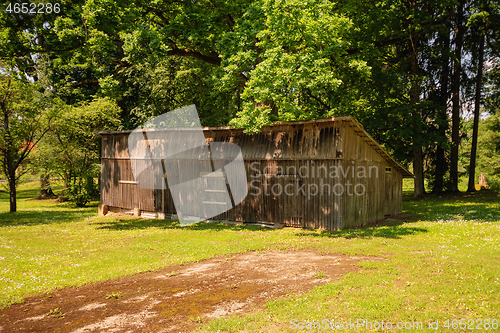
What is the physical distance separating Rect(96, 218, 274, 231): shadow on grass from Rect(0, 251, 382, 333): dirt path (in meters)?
6.35

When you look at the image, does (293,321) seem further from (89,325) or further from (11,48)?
(11,48)

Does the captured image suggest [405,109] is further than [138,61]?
Yes

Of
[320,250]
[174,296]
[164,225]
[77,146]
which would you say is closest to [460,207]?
[320,250]

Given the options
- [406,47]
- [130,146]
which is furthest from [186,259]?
[406,47]

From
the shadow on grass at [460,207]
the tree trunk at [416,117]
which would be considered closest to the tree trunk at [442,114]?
the shadow on grass at [460,207]

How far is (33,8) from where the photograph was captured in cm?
1819

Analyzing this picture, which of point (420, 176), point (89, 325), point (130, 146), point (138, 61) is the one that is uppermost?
point (138, 61)

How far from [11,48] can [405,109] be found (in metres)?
25.3

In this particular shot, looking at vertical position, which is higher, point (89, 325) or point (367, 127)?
point (367, 127)

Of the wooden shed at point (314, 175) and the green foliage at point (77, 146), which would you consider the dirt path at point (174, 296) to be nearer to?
the wooden shed at point (314, 175)

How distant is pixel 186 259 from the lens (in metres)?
10.7

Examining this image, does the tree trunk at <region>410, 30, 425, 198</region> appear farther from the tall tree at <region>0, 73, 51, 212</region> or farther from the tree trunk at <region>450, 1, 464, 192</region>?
the tall tree at <region>0, 73, 51, 212</region>

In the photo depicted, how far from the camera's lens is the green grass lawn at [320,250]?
6227 millimetres

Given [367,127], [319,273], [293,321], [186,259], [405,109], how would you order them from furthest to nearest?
[367,127], [405,109], [186,259], [319,273], [293,321]
